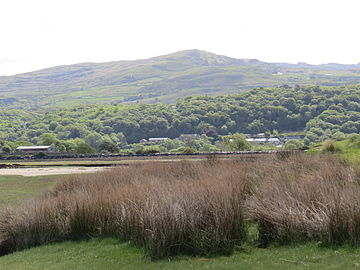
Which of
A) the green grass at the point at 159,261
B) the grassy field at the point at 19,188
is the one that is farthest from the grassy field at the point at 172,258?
the grassy field at the point at 19,188

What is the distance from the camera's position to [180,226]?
48.1 feet

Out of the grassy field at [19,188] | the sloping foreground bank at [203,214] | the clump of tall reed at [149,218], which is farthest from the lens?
the grassy field at [19,188]

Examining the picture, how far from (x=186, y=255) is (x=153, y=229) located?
4.30 ft

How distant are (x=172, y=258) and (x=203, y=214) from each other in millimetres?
1840

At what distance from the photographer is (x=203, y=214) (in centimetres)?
1520

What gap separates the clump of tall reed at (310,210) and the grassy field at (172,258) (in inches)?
16.2

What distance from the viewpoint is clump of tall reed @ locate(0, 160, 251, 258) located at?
14.6m

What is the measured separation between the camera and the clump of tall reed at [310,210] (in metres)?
13.5

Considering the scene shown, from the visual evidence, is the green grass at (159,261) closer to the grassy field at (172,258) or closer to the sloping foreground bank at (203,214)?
the grassy field at (172,258)

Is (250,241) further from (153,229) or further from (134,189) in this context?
(134,189)

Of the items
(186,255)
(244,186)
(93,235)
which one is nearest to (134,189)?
(93,235)

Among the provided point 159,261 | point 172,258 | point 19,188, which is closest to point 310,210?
point 172,258

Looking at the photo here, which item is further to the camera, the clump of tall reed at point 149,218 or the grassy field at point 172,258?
the clump of tall reed at point 149,218

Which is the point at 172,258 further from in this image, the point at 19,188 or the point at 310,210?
the point at 19,188
